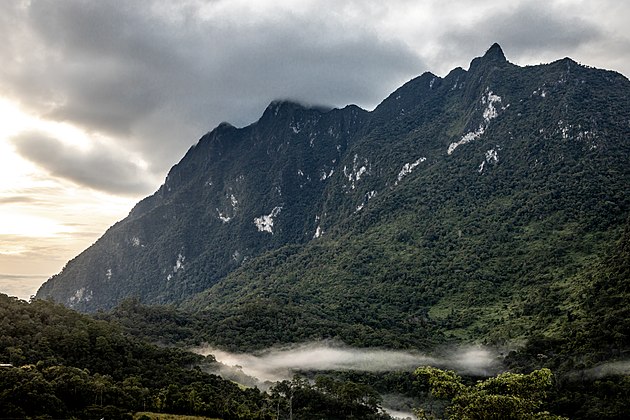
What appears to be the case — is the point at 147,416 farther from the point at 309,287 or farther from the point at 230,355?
the point at 309,287

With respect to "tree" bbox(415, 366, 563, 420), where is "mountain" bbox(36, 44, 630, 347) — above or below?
above

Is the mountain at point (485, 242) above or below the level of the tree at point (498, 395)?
above

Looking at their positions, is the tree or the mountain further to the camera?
the mountain

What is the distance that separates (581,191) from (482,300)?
42658mm

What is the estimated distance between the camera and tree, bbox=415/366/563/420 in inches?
755

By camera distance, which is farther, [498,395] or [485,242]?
[485,242]

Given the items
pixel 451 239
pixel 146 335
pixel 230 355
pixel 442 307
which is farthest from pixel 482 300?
pixel 146 335

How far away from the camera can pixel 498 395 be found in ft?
63.8

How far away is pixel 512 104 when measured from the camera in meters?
190

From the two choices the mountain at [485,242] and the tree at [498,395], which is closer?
the tree at [498,395]

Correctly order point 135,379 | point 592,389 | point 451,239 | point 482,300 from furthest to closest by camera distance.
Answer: point 451,239
point 482,300
point 592,389
point 135,379

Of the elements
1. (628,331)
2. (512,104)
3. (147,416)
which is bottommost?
(147,416)

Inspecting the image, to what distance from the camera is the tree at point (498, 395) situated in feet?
63.0

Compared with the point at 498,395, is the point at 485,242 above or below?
above
